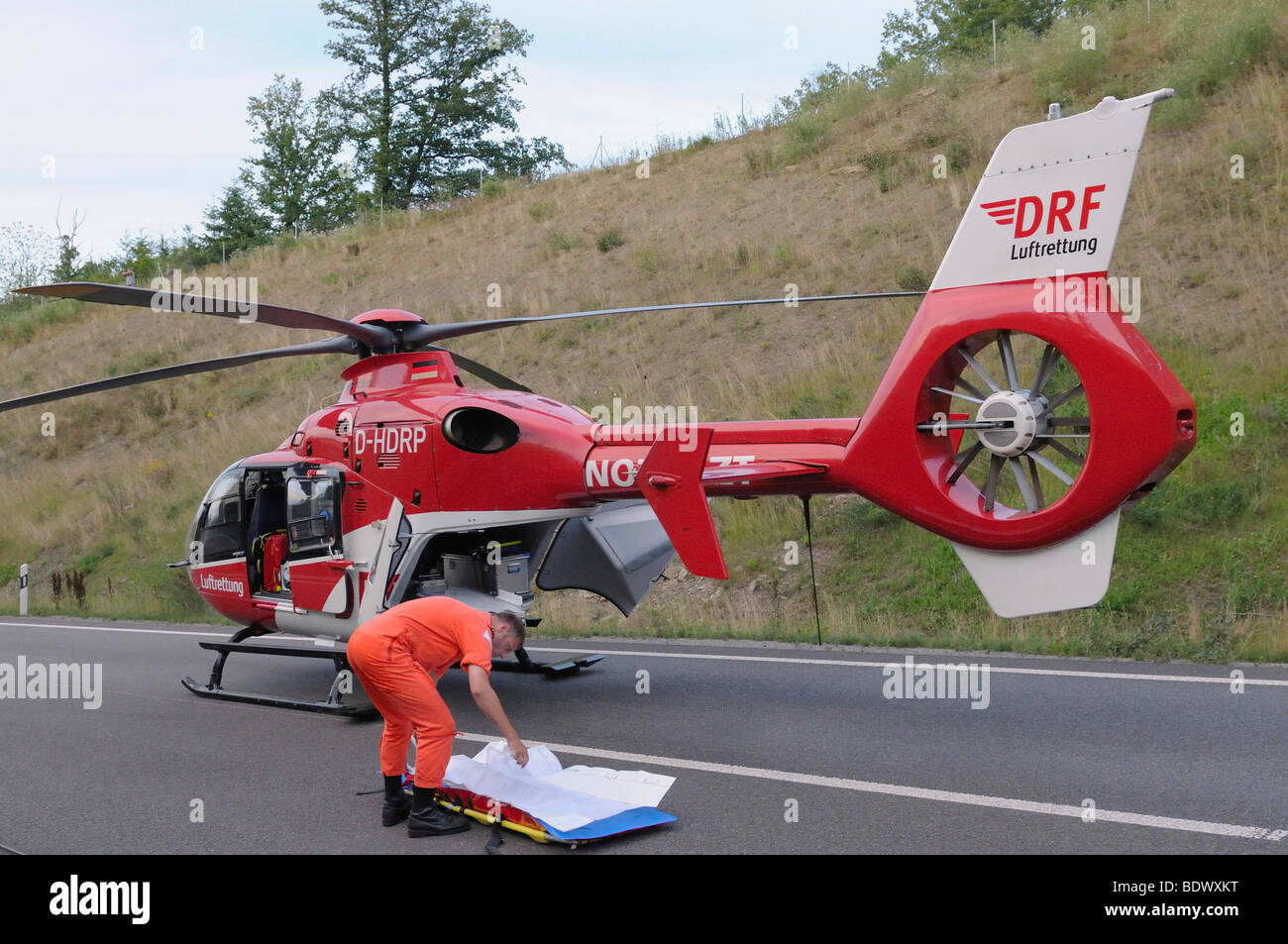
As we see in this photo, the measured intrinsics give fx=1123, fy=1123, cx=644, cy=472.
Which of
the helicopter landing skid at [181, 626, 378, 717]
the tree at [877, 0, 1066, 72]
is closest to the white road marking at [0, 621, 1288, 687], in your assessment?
the helicopter landing skid at [181, 626, 378, 717]

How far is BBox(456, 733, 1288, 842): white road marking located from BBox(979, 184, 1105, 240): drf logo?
3.49 metres

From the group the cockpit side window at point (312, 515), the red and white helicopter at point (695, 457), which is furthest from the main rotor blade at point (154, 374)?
the cockpit side window at point (312, 515)

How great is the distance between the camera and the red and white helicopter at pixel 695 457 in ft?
22.6

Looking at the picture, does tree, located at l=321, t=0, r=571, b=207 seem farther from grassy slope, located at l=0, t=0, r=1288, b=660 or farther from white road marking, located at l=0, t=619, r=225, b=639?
white road marking, located at l=0, t=619, r=225, b=639

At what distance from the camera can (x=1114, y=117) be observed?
6.87 meters

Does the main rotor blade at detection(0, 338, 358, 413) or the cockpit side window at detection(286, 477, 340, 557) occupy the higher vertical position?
the main rotor blade at detection(0, 338, 358, 413)

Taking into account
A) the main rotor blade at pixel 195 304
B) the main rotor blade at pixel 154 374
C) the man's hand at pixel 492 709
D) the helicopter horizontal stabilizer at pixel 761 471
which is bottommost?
the man's hand at pixel 492 709

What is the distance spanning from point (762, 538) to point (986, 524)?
8.93 m

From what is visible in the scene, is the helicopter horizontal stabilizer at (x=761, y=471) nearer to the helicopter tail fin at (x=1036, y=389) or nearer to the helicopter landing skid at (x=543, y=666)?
the helicopter tail fin at (x=1036, y=389)

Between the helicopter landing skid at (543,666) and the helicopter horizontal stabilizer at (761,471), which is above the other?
the helicopter horizontal stabilizer at (761,471)

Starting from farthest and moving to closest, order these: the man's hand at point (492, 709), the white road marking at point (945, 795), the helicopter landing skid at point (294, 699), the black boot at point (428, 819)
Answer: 1. the helicopter landing skid at point (294, 699)
2. the black boot at point (428, 819)
3. the man's hand at point (492, 709)
4. the white road marking at point (945, 795)

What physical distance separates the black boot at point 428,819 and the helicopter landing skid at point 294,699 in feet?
10.1

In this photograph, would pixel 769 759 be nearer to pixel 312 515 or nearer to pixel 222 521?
pixel 312 515

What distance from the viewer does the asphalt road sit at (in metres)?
6.18
